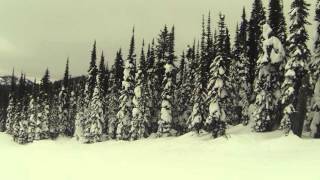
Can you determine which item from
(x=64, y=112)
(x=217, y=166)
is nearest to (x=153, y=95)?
(x=64, y=112)


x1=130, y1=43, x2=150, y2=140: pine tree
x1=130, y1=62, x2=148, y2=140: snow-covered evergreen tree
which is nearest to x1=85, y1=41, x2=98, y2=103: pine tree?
x1=130, y1=43, x2=150, y2=140: pine tree

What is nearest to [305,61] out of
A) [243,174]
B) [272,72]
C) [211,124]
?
[272,72]

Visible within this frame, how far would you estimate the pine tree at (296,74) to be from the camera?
1367 inches

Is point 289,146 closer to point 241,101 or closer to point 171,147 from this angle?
point 171,147

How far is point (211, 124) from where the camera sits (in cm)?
4412

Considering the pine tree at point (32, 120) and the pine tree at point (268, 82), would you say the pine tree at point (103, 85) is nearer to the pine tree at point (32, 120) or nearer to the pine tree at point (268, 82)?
the pine tree at point (32, 120)

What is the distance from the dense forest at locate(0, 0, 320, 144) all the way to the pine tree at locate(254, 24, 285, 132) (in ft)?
0.29

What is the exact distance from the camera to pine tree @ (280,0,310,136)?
34.7 metres

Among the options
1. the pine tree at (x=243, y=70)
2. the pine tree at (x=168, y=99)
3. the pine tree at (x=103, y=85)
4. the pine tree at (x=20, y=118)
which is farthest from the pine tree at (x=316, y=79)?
the pine tree at (x=20, y=118)

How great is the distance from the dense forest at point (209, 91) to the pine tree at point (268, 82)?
0.09 metres

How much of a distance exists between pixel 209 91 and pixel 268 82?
664 cm

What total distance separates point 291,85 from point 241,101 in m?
17.8

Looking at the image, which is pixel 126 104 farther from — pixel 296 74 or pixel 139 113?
pixel 296 74

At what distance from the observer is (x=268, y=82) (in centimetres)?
3972
